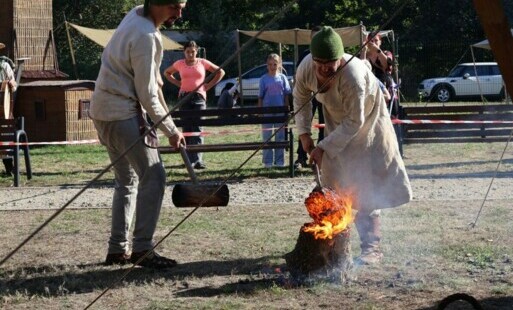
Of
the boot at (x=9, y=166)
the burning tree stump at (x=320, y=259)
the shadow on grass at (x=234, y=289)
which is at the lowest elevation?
the boot at (x=9, y=166)

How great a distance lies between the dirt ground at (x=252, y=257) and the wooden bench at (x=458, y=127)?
A: 3.44m

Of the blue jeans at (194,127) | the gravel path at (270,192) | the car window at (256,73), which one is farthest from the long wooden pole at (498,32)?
the car window at (256,73)

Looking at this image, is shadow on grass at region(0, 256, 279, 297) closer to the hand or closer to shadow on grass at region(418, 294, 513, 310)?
the hand

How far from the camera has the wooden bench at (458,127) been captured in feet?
47.8

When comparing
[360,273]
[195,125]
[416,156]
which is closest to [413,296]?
[360,273]

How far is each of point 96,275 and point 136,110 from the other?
3.94 ft

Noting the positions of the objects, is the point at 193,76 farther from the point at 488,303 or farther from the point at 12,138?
the point at 488,303

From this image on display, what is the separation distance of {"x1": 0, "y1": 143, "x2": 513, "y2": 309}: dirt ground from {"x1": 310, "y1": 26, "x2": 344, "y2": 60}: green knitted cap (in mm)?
1491

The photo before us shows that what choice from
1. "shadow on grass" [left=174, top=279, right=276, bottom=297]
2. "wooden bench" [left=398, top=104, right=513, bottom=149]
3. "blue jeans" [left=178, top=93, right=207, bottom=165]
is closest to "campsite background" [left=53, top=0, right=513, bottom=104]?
"wooden bench" [left=398, top=104, right=513, bottom=149]

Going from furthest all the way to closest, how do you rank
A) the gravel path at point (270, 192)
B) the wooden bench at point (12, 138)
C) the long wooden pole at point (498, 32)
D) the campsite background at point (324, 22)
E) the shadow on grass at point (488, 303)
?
the campsite background at point (324, 22) → the wooden bench at point (12, 138) → the gravel path at point (270, 192) → the shadow on grass at point (488, 303) → the long wooden pole at point (498, 32)

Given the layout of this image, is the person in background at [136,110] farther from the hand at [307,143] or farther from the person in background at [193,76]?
the person in background at [193,76]

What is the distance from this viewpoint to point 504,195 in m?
10.3

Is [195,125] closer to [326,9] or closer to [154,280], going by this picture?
[154,280]

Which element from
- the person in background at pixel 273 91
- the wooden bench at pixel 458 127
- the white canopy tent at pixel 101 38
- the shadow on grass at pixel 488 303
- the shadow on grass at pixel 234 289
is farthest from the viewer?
the white canopy tent at pixel 101 38
